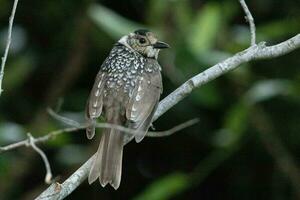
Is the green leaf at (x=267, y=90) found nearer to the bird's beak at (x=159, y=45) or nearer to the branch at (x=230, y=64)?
→ the bird's beak at (x=159, y=45)

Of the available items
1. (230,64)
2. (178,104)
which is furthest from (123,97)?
(178,104)

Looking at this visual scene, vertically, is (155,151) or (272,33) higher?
(272,33)

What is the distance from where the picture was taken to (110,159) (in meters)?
6.81

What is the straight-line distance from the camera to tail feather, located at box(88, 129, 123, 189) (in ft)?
21.8

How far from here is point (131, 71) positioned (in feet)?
24.8

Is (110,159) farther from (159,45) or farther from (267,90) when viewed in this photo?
(267,90)

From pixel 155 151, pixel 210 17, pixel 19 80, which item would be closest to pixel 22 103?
pixel 19 80

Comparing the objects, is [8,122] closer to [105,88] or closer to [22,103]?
[22,103]

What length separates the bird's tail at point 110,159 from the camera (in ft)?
21.8

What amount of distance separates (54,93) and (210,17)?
1.50 meters

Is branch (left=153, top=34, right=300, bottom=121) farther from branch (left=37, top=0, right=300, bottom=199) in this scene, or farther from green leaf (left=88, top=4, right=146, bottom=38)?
green leaf (left=88, top=4, right=146, bottom=38)

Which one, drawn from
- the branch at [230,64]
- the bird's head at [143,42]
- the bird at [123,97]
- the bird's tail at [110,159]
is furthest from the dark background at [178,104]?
the branch at [230,64]

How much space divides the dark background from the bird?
1.68 feet

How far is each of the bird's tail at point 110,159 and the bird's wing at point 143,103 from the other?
0.14 metres
